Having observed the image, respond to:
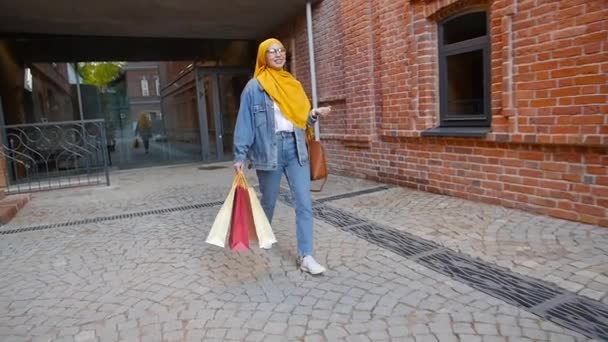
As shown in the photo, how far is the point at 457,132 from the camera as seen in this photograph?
529 cm

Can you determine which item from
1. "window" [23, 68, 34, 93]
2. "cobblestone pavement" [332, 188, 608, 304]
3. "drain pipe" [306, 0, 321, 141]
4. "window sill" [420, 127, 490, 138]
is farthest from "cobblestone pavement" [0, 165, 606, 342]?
"window" [23, 68, 34, 93]

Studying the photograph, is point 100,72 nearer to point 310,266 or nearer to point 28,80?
point 28,80

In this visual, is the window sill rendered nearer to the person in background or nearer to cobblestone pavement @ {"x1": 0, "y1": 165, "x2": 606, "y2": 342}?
cobblestone pavement @ {"x1": 0, "y1": 165, "x2": 606, "y2": 342}

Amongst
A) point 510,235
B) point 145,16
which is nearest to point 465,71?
point 510,235

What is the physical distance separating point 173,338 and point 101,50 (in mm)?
10179

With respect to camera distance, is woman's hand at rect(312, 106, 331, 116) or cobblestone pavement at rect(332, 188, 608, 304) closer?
cobblestone pavement at rect(332, 188, 608, 304)

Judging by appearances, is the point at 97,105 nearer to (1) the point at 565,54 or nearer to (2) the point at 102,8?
(2) the point at 102,8

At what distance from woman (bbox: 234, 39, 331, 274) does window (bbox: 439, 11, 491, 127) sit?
2.74 metres

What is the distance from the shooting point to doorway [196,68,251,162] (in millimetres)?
11328

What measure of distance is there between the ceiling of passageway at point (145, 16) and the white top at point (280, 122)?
17.9 feet

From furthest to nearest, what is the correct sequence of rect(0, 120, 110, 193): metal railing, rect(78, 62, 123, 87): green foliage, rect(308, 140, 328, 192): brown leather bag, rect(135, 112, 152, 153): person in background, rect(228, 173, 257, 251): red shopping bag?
rect(135, 112, 152, 153): person in background → rect(78, 62, 123, 87): green foliage → rect(0, 120, 110, 193): metal railing → rect(308, 140, 328, 192): brown leather bag → rect(228, 173, 257, 251): red shopping bag

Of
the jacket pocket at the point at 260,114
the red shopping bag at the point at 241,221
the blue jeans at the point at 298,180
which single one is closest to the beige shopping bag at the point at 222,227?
the red shopping bag at the point at 241,221

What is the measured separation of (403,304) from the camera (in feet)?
8.89

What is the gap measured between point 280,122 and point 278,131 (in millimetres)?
72
